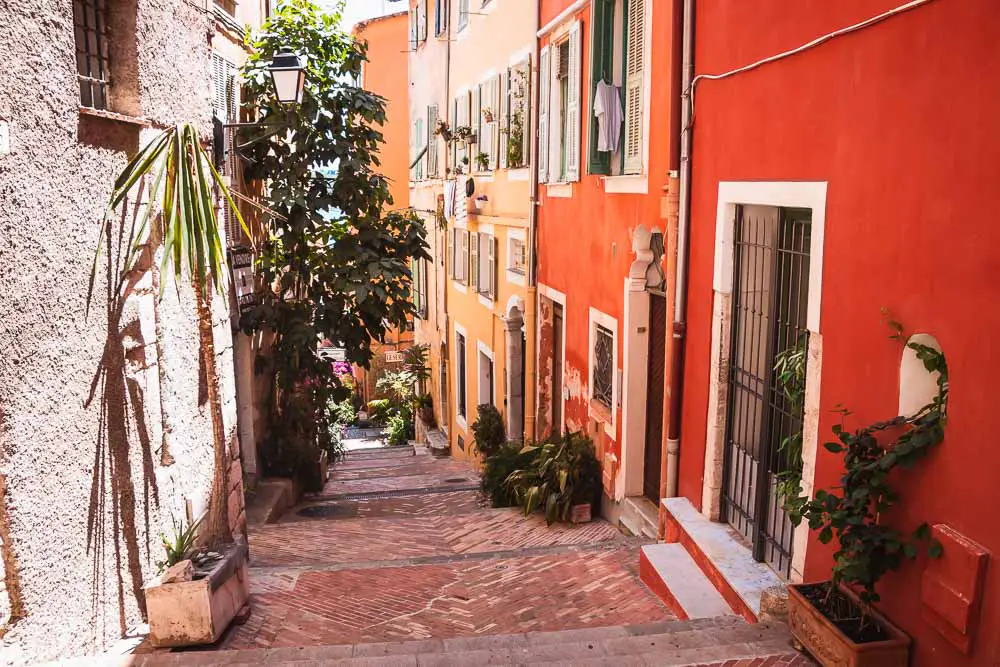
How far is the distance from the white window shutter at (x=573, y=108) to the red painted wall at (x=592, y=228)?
92mm

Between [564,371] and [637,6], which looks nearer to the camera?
[637,6]

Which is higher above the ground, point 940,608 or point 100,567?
point 940,608

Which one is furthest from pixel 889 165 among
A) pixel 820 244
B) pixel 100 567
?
pixel 100 567

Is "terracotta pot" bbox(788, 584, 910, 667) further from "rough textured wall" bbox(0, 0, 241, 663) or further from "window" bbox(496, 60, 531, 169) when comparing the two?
"window" bbox(496, 60, 531, 169)

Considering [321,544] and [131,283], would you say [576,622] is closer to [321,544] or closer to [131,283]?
[321,544]

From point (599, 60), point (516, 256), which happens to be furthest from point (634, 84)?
point (516, 256)

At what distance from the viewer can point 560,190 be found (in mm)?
10773

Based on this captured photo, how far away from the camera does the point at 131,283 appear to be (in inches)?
213

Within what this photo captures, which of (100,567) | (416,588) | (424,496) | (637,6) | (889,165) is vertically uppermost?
(637,6)

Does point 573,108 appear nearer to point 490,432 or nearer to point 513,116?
point 513,116

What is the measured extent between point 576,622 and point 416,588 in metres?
1.41

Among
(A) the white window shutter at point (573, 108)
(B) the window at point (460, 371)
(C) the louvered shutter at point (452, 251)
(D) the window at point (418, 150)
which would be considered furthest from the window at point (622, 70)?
(D) the window at point (418, 150)

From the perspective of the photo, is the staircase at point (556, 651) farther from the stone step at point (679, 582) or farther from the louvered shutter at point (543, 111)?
the louvered shutter at point (543, 111)

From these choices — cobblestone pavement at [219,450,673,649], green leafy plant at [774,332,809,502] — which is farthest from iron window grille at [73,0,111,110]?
green leafy plant at [774,332,809,502]
